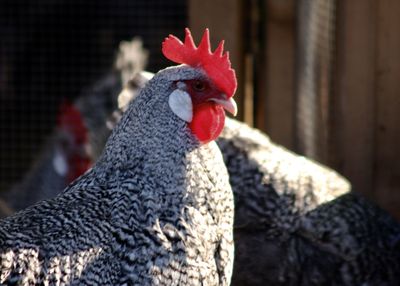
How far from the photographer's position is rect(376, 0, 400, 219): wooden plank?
536 cm

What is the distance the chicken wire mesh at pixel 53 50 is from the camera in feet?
25.0

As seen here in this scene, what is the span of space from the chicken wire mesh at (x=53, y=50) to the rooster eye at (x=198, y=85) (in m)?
3.73

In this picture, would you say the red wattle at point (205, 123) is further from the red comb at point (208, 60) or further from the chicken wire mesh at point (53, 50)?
the chicken wire mesh at point (53, 50)

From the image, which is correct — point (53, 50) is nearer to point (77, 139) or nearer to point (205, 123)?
point (77, 139)

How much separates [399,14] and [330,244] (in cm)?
145

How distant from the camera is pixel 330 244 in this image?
4578 millimetres

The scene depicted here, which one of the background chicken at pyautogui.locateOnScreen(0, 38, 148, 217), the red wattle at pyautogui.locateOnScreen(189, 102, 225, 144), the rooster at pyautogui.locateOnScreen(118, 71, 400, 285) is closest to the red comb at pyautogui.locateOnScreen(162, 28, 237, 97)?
the red wattle at pyautogui.locateOnScreen(189, 102, 225, 144)

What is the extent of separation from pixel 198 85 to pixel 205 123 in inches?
5.9

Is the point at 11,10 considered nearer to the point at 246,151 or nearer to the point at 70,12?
the point at 70,12

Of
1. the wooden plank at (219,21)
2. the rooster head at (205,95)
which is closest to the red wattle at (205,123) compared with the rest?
the rooster head at (205,95)

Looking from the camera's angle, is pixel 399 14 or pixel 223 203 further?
pixel 399 14

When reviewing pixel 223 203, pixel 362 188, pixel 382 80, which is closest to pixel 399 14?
pixel 382 80

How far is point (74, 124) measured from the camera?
6.78 m

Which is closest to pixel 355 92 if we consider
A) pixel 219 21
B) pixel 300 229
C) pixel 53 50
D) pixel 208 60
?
pixel 219 21
